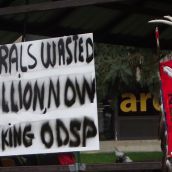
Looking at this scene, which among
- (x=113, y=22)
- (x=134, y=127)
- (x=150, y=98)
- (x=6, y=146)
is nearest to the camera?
(x=6, y=146)

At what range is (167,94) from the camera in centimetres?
454

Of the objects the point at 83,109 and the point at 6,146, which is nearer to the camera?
the point at 83,109

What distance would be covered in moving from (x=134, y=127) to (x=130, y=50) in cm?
1033

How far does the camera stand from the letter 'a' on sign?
200 inches

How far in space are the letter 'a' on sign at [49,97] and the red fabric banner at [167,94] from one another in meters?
0.69

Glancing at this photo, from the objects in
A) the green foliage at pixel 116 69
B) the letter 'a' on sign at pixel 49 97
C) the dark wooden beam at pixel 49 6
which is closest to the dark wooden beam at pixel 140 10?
the dark wooden beam at pixel 49 6

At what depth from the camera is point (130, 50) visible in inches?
743

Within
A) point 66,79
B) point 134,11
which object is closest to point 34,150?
point 66,79

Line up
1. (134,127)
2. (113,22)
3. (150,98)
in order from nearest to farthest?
(113,22) → (150,98) → (134,127)

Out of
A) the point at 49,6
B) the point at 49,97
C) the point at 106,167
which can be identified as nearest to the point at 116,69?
the point at 49,6

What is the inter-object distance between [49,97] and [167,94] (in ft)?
3.83

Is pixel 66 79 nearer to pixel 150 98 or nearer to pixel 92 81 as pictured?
pixel 92 81

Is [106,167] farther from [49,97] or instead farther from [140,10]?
[140,10]

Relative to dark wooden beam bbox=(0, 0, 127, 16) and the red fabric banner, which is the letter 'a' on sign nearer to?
dark wooden beam bbox=(0, 0, 127, 16)
